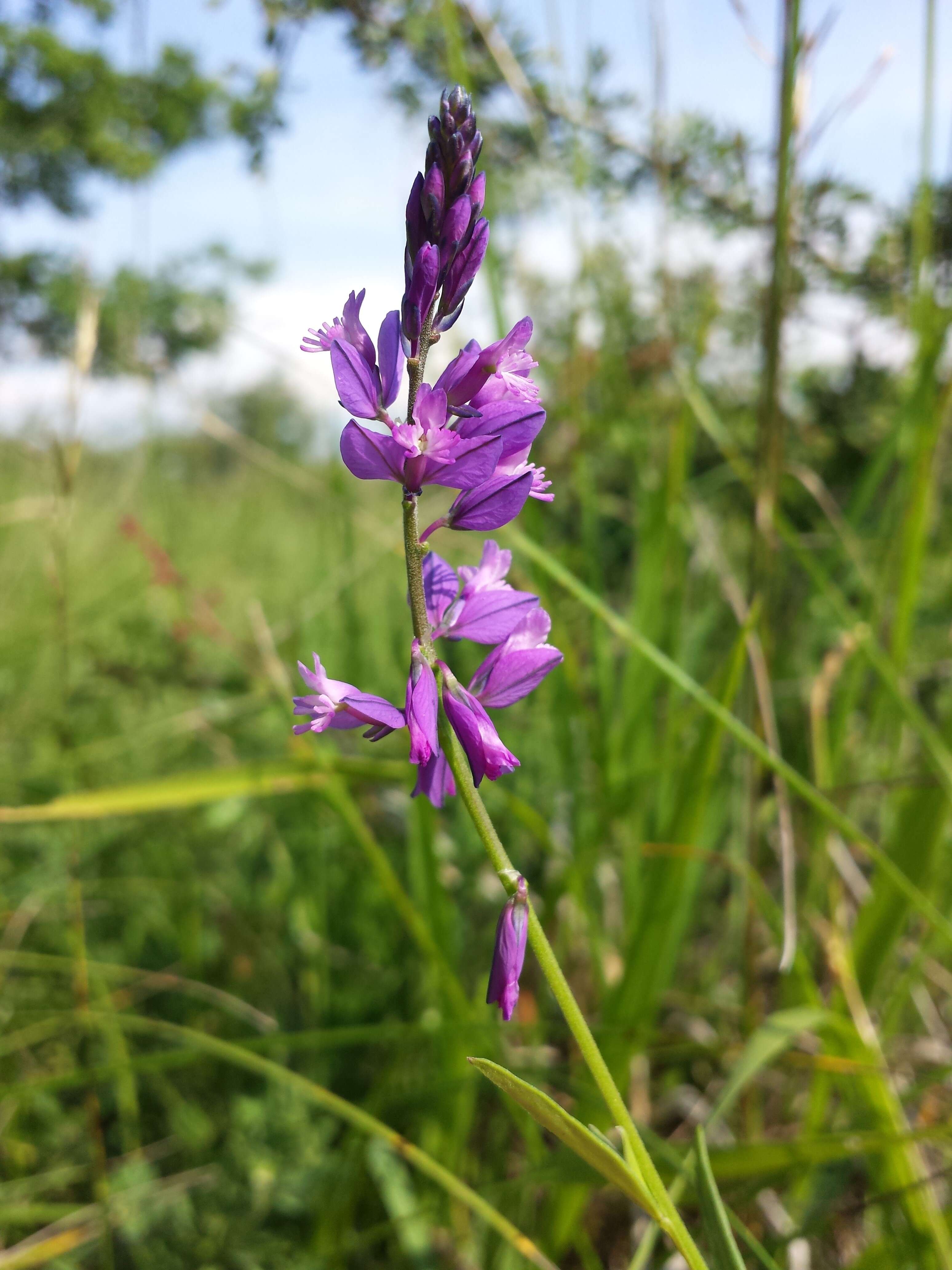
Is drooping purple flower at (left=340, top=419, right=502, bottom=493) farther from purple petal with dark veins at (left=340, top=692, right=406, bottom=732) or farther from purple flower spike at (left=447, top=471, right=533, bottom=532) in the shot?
purple petal with dark veins at (left=340, top=692, right=406, bottom=732)

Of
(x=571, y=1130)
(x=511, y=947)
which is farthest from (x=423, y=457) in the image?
(x=571, y=1130)

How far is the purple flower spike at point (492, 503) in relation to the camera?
26.0 inches

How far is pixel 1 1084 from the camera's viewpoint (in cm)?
189

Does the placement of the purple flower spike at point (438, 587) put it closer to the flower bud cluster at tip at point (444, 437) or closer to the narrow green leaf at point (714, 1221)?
the flower bud cluster at tip at point (444, 437)

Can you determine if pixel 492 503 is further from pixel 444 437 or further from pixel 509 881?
pixel 509 881

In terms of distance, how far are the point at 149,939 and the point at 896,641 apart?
199 centimetres

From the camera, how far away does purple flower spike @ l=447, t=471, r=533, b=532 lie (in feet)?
2.17

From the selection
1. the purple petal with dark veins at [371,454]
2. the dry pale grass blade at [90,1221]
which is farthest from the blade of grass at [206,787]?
the purple petal with dark veins at [371,454]

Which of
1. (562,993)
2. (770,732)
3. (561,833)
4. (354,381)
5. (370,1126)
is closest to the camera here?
(562,993)

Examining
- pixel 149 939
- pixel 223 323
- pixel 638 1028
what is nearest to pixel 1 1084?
pixel 149 939

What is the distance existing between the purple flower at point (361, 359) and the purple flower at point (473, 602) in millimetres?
130

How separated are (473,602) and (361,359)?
0.67ft

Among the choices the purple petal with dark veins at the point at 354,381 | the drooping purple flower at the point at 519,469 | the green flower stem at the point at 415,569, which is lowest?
the green flower stem at the point at 415,569

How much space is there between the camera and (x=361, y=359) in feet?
2.22
